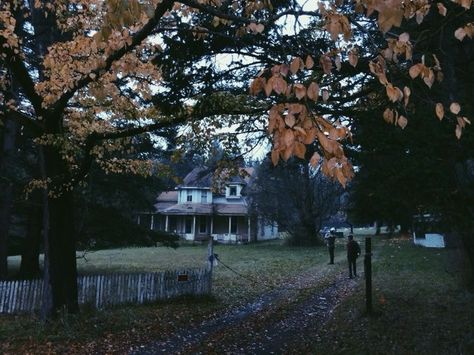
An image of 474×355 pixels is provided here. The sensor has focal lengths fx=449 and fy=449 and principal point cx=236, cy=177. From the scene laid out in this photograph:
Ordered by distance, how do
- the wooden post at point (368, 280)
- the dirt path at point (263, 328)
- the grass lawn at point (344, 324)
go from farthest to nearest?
the wooden post at point (368, 280)
the dirt path at point (263, 328)
the grass lawn at point (344, 324)

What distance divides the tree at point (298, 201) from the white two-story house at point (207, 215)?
8097 millimetres

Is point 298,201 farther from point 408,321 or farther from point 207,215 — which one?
point 408,321

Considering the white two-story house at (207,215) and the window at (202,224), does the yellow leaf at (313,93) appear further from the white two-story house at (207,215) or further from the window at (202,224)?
the window at (202,224)

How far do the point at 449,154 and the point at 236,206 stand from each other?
44.3m

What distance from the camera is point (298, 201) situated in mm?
39750

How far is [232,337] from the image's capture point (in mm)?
9438

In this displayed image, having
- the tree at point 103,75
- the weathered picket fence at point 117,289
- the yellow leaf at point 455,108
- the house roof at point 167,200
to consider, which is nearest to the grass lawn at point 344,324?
the weathered picket fence at point 117,289

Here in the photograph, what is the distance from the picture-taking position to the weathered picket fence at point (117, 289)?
12078 millimetres

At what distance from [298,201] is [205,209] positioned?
14.5 m

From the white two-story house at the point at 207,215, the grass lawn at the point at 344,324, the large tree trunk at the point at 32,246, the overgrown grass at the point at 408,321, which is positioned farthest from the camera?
the white two-story house at the point at 207,215

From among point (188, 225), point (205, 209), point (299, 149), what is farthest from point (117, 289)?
point (188, 225)

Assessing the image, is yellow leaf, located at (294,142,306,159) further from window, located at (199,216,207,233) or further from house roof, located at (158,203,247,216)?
window, located at (199,216,207,233)

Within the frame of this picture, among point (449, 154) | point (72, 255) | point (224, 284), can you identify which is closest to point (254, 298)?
point (224, 284)

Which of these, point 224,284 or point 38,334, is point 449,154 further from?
point 224,284
